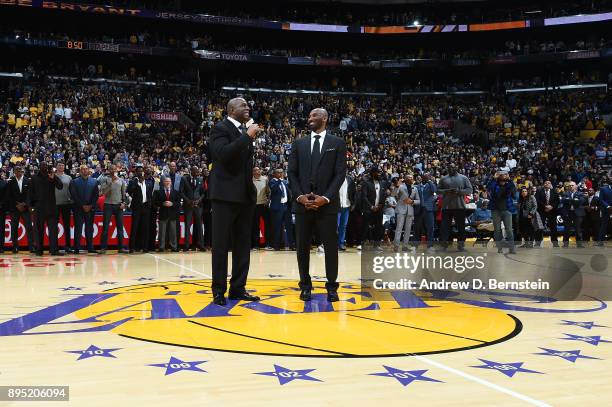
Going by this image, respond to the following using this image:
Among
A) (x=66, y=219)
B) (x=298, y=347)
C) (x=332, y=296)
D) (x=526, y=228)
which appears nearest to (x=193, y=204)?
(x=66, y=219)

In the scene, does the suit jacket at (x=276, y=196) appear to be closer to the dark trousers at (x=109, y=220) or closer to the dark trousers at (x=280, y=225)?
the dark trousers at (x=280, y=225)

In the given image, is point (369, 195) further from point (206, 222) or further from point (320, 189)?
point (320, 189)

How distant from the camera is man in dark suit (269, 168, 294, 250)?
1202cm

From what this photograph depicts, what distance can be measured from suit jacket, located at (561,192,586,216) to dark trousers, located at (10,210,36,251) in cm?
1189

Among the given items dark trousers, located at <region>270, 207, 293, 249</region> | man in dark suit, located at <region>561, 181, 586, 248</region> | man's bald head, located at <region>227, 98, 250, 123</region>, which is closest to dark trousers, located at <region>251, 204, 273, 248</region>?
dark trousers, located at <region>270, 207, 293, 249</region>

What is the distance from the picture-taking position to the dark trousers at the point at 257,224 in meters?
12.4

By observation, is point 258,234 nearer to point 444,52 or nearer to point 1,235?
point 1,235

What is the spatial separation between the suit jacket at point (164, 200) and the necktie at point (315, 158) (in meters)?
6.45

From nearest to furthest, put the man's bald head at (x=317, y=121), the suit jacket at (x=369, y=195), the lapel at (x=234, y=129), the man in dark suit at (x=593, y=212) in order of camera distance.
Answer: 1. the lapel at (x=234, y=129)
2. the man's bald head at (x=317, y=121)
3. the suit jacket at (x=369, y=195)
4. the man in dark suit at (x=593, y=212)

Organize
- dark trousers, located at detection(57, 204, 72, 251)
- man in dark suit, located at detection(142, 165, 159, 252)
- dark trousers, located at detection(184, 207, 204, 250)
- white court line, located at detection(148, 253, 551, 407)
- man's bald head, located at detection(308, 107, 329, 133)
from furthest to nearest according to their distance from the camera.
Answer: dark trousers, located at detection(184, 207, 204, 250) → man in dark suit, located at detection(142, 165, 159, 252) → dark trousers, located at detection(57, 204, 72, 251) → man's bald head, located at detection(308, 107, 329, 133) → white court line, located at detection(148, 253, 551, 407)

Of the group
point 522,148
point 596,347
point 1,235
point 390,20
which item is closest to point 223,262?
point 596,347

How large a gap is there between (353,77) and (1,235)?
2784cm

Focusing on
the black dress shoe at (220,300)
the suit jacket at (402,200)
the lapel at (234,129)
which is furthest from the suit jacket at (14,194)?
the black dress shoe at (220,300)

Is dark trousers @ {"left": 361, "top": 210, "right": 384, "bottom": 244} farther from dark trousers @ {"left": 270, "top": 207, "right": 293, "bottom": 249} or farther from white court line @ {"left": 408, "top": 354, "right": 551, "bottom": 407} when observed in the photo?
white court line @ {"left": 408, "top": 354, "right": 551, "bottom": 407}
